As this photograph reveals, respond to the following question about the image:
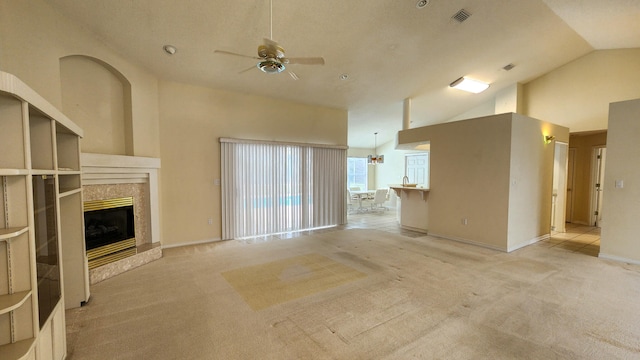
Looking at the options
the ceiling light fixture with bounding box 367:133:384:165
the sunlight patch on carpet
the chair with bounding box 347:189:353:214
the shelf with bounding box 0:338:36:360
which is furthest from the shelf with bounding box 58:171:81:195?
the ceiling light fixture with bounding box 367:133:384:165

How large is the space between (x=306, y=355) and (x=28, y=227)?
194cm

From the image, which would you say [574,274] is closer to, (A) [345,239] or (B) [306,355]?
(A) [345,239]

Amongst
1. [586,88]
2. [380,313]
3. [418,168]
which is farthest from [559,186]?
Result: [380,313]

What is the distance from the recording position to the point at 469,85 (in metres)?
6.09

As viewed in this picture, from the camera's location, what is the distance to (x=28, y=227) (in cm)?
140

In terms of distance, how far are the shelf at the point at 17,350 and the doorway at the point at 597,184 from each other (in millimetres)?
10141

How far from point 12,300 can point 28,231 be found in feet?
1.14

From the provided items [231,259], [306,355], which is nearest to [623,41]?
[306,355]

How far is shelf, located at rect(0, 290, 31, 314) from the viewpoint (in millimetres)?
1221

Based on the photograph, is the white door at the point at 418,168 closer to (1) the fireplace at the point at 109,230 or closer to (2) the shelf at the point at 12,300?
(1) the fireplace at the point at 109,230

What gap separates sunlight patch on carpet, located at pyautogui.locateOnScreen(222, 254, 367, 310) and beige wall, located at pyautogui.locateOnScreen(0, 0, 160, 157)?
298 centimetres

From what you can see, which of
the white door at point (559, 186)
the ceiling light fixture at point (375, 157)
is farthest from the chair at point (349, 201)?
the white door at point (559, 186)

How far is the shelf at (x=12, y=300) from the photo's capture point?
1221mm

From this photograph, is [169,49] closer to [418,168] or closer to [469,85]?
[469,85]
